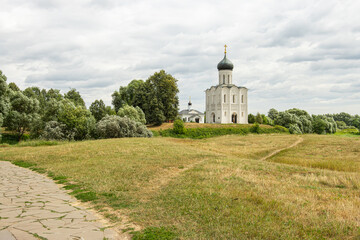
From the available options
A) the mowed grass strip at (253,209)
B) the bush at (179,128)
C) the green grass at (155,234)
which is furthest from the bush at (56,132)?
the green grass at (155,234)

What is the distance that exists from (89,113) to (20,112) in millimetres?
14109

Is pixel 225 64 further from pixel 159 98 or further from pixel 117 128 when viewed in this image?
pixel 117 128

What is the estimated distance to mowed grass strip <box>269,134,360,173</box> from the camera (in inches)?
660

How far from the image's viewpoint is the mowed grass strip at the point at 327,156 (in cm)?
1677

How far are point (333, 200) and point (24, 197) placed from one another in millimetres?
8766

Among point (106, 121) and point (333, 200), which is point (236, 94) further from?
point (333, 200)

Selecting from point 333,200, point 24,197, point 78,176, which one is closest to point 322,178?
point 333,200

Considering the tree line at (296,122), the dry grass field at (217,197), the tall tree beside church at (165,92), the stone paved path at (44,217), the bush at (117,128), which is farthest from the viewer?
the tree line at (296,122)

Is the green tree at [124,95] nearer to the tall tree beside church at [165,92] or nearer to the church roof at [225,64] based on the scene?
the tall tree beside church at [165,92]

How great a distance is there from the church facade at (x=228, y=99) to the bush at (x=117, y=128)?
2907 centimetres

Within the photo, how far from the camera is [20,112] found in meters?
42.9

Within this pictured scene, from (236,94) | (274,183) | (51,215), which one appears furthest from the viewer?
(236,94)

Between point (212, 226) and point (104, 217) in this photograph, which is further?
point (104, 217)

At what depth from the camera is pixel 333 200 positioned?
7609 millimetres
